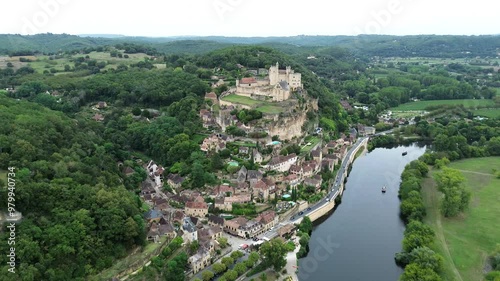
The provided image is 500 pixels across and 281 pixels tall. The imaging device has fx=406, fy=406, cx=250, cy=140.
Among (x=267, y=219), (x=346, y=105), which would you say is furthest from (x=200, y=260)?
(x=346, y=105)

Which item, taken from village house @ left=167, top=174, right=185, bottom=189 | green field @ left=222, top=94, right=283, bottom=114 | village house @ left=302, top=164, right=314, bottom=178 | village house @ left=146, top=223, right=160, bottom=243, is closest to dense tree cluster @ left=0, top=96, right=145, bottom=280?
village house @ left=146, top=223, right=160, bottom=243

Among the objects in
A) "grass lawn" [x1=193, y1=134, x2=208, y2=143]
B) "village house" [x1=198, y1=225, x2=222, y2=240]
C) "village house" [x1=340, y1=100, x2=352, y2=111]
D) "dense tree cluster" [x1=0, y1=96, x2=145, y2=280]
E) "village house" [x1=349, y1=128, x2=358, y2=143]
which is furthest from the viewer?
"village house" [x1=340, y1=100, x2=352, y2=111]

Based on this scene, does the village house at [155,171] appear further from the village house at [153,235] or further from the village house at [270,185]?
the village house at [153,235]

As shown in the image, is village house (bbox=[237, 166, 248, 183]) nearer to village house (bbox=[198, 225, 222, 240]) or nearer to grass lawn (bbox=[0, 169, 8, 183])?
village house (bbox=[198, 225, 222, 240])

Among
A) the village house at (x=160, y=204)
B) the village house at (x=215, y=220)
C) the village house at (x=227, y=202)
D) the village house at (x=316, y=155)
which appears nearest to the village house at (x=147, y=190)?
the village house at (x=160, y=204)

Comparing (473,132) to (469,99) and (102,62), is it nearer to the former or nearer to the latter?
(469,99)

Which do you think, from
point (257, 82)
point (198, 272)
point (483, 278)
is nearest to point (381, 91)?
point (257, 82)

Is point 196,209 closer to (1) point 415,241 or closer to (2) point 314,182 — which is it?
(2) point 314,182
